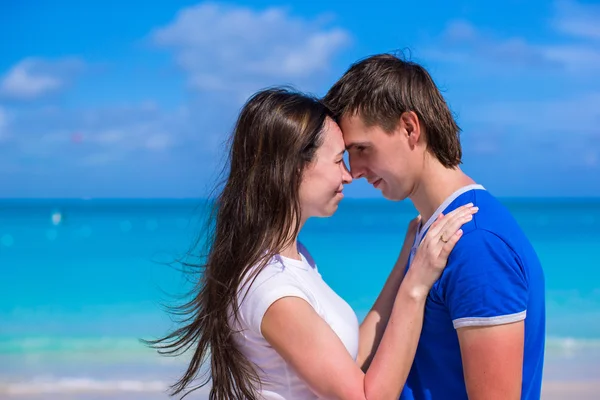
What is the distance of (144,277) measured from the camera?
19969mm

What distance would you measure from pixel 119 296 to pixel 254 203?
48.6 feet

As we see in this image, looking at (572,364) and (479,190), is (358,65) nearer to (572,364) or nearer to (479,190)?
(479,190)

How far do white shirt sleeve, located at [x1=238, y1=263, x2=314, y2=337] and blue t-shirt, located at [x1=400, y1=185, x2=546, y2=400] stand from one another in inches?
19.9

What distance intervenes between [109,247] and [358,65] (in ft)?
91.4

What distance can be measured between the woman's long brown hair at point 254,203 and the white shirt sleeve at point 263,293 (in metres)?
0.05

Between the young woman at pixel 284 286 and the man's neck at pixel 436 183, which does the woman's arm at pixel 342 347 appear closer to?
the young woman at pixel 284 286

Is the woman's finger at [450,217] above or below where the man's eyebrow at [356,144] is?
below

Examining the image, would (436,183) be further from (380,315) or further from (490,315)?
(380,315)

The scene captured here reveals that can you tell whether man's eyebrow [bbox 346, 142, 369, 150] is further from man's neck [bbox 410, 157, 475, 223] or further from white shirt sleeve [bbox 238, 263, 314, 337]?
white shirt sleeve [bbox 238, 263, 314, 337]

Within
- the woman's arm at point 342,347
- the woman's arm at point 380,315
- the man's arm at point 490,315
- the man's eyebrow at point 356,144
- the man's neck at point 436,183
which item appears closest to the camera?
the man's arm at point 490,315

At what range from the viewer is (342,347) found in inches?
100

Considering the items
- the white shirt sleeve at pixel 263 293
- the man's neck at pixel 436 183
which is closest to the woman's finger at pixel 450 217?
the man's neck at pixel 436 183

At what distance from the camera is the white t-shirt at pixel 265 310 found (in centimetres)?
259

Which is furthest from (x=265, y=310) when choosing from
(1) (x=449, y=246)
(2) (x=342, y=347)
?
(1) (x=449, y=246)
